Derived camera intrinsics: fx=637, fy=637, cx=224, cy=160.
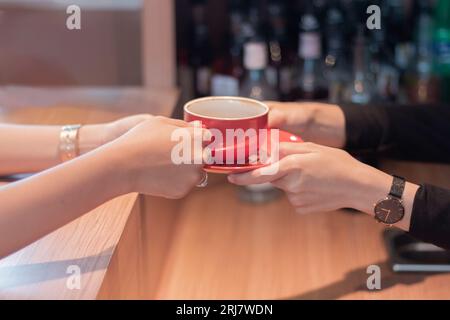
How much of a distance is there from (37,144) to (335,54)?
0.62m

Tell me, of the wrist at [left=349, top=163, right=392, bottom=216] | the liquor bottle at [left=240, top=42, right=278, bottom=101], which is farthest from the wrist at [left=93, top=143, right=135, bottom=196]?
the liquor bottle at [left=240, top=42, right=278, bottom=101]

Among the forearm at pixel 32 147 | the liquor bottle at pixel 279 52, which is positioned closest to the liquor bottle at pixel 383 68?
the liquor bottle at pixel 279 52

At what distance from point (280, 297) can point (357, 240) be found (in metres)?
0.22

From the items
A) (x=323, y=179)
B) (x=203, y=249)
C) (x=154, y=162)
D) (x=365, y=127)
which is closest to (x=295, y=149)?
(x=323, y=179)

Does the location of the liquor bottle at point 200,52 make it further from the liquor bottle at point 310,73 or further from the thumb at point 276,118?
the thumb at point 276,118

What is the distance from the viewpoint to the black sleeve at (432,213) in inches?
29.2

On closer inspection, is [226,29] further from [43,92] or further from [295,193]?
[295,193]

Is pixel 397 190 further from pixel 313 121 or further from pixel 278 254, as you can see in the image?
pixel 278 254

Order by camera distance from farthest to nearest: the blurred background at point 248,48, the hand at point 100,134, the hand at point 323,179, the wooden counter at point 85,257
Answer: the blurred background at point 248,48, the hand at point 100,134, the hand at point 323,179, the wooden counter at point 85,257

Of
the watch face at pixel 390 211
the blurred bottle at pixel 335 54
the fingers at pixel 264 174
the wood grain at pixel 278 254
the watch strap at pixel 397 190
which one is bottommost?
the wood grain at pixel 278 254

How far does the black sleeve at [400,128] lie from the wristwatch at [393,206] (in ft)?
0.72

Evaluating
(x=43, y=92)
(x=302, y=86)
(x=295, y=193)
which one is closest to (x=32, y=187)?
(x=295, y=193)

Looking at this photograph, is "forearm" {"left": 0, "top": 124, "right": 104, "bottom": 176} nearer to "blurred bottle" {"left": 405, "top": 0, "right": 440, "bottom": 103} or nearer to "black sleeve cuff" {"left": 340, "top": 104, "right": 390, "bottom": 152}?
"black sleeve cuff" {"left": 340, "top": 104, "right": 390, "bottom": 152}

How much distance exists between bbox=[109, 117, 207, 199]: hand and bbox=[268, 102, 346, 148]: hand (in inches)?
A: 9.6
